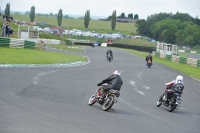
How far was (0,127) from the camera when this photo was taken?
32.5ft

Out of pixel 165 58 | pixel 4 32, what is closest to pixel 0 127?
pixel 4 32

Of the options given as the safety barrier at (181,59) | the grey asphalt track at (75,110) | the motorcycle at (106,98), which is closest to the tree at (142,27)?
the safety barrier at (181,59)

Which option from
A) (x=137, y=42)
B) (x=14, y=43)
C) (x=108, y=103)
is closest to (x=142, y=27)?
(x=137, y=42)

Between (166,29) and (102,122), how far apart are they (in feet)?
325

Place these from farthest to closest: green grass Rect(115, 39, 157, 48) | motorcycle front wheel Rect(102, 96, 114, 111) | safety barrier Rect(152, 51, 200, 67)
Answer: green grass Rect(115, 39, 157, 48) < safety barrier Rect(152, 51, 200, 67) < motorcycle front wheel Rect(102, 96, 114, 111)

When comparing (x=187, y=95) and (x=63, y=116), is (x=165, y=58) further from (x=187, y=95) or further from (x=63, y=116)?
(x=63, y=116)

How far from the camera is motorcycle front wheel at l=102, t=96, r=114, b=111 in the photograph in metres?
14.5

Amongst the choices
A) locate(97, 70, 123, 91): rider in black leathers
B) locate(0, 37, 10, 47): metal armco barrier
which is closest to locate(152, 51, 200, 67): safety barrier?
locate(0, 37, 10, 47): metal armco barrier

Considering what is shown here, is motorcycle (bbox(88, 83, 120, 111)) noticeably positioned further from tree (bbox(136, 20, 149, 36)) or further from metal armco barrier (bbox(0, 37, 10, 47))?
tree (bbox(136, 20, 149, 36))

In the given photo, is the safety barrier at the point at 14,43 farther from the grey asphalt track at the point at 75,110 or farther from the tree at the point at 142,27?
the tree at the point at 142,27

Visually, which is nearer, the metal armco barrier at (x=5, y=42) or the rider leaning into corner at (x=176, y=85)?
the rider leaning into corner at (x=176, y=85)

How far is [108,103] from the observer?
14.6 meters

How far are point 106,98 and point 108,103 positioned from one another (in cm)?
34

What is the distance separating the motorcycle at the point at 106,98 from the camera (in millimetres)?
14555
